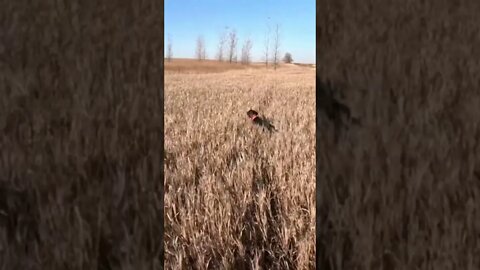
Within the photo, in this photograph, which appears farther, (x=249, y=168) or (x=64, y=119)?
(x=249, y=168)

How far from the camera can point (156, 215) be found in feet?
2.17

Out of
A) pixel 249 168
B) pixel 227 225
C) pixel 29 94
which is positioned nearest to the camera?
pixel 29 94

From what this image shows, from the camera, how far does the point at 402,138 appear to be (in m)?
0.67

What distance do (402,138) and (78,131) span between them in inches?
15.8

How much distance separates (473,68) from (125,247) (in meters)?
0.49

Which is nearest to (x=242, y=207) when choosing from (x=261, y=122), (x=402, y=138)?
(x=402, y=138)

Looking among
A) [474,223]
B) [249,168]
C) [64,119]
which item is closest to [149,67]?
[64,119]

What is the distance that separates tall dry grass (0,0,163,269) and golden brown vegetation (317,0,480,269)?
0.22 metres

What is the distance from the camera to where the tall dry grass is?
625 millimetres

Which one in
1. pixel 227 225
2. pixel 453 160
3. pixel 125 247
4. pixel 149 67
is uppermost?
pixel 149 67

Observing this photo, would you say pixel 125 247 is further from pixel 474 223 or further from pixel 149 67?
pixel 474 223

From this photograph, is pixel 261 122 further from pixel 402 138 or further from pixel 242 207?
pixel 402 138

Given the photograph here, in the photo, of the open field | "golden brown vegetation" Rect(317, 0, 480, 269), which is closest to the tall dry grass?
"golden brown vegetation" Rect(317, 0, 480, 269)

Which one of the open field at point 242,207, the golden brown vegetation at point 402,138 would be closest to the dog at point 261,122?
the open field at point 242,207
